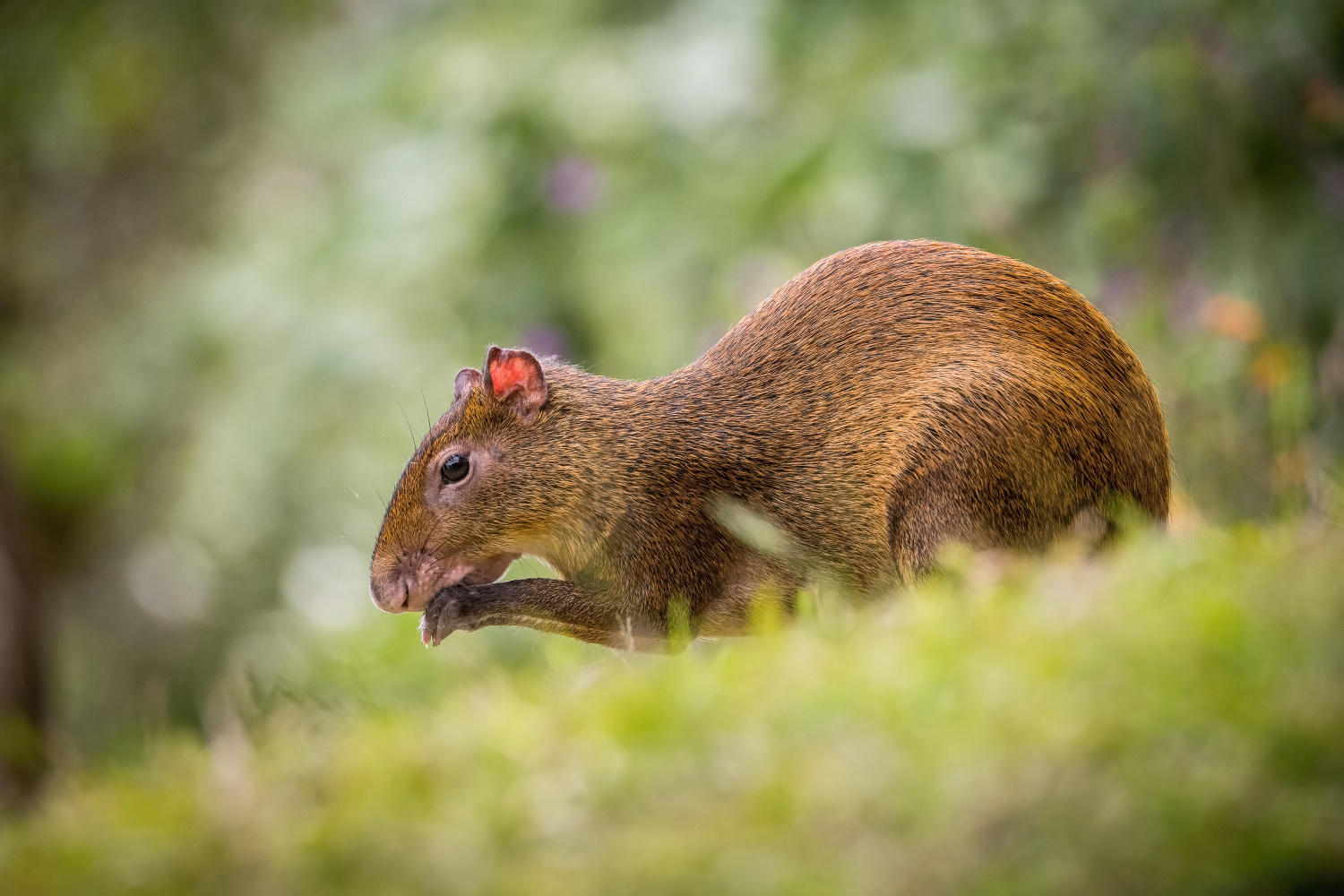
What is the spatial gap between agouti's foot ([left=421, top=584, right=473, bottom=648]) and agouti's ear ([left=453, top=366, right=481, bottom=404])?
0.76 metres

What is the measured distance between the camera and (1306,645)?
2414 millimetres

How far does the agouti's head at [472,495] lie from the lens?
4.23 m

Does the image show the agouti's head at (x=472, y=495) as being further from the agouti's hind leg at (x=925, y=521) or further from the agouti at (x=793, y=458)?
the agouti's hind leg at (x=925, y=521)

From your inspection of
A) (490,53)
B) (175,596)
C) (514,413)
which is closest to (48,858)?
(514,413)

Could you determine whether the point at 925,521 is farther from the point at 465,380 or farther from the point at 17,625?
the point at 17,625

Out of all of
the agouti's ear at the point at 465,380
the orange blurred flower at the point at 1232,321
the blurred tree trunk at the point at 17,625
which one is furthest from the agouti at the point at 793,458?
the blurred tree trunk at the point at 17,625

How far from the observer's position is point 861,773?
2273 mm

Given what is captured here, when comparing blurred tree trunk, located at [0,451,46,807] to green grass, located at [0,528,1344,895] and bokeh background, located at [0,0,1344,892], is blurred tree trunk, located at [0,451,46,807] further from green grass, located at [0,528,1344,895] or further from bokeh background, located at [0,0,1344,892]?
green grass, located at [0,528,1344,895]

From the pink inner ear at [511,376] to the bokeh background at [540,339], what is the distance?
847 millimetres

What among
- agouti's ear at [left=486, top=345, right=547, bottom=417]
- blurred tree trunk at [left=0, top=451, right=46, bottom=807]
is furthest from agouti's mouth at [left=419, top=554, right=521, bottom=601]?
blurred tree trunk at [left=0, top=451, right=46, bottom=807]

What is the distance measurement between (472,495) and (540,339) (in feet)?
15.8

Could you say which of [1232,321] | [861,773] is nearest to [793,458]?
[861,773]

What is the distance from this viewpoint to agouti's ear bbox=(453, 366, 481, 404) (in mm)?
4551

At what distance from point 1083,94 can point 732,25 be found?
2.17 m
